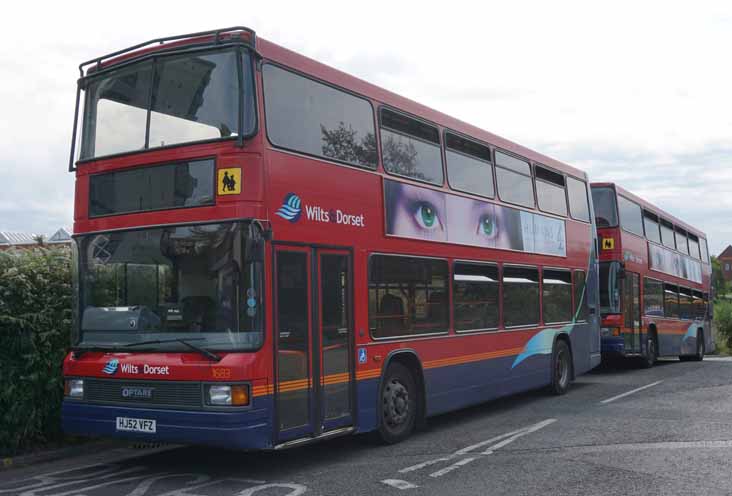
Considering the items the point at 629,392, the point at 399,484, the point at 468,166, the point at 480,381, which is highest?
the point at 468,166

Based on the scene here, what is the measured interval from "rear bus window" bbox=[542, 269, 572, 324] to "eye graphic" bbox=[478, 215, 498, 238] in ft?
7.18

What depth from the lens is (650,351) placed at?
2125cm

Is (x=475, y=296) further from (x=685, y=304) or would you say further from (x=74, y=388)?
(x=685, y=304)

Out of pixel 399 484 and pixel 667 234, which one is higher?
pixel 667 234

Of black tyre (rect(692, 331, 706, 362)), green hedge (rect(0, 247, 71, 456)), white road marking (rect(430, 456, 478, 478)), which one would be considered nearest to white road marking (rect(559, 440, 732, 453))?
white road marking (rect(430, 456, 478, 478))

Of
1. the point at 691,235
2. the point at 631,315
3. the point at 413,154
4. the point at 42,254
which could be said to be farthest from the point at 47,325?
the point at 691,235

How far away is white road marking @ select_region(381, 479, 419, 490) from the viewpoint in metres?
7.16

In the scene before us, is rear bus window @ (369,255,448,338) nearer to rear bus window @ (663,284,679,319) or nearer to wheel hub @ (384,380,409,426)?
wheel hub @ (384,380,409,426)

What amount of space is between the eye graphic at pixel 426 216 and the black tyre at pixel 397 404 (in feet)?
6.06

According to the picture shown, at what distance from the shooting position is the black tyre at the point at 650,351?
69.0ft

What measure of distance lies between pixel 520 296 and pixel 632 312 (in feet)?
26.3

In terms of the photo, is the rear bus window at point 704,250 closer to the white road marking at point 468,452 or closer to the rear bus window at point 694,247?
the rear bus window at point 694,247

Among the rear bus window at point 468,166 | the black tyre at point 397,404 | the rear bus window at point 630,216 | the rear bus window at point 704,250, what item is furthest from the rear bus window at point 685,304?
the black tyre at point 397,404

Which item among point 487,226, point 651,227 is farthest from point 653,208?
point 487,226
